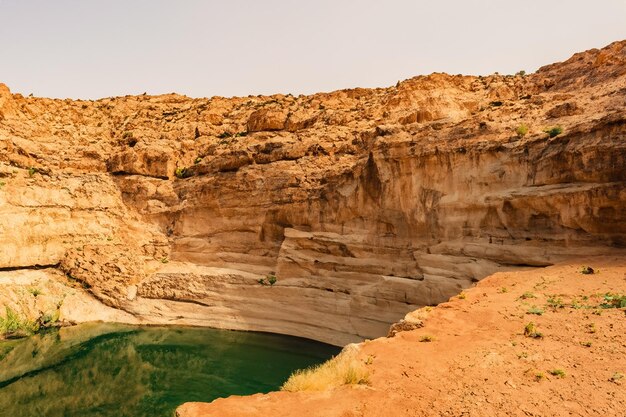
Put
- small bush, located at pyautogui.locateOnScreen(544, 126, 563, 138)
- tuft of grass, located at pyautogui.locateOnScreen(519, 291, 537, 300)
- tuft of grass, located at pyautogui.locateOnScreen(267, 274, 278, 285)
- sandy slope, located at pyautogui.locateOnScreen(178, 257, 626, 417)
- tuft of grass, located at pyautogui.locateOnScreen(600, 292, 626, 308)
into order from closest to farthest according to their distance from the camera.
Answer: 1. sandy slope, located at pyautogui.locateOnScreen(178, 257, 626, 417)
2. tuft of grass, located at pyautogui.locateOnScreen(600, 292, 626, 308)
3. tuft of grass, located at pyautogui.locateOnScreen(519, 291, 537, 300)
4. small bush, located at pyautogui.locateOnScreen(544, 126, 563, 138)
5. tuft of grass, located at pyautogui.locateOnScreen(267, 274, 278, 285)

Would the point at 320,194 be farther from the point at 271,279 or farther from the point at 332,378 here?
the point at 332,378

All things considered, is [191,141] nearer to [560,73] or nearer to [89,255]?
[89,255]

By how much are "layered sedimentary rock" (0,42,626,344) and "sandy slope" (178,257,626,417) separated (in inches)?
237

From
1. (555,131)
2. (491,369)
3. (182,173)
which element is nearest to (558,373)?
(491,369)

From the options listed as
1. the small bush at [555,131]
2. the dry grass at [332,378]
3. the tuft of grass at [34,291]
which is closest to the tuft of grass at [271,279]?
the tuft of grass at [34,291]

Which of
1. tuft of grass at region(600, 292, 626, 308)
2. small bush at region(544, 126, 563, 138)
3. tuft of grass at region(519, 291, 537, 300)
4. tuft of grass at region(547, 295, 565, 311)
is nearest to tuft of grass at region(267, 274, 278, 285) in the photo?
tuft of grass at region(519, 291, 537, 300)

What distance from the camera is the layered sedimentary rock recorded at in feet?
55.1

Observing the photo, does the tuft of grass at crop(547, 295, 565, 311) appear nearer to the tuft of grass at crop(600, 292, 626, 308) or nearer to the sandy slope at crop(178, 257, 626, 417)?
the sandy slope at crop(178, 257, 626, 417)

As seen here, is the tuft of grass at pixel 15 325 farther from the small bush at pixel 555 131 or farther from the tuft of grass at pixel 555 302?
the small bush at pixel 555 131

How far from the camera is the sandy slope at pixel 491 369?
21.8 feet

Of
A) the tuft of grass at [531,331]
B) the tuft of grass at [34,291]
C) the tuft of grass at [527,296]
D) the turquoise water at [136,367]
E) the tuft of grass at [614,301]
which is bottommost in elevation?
the turquoise water at [136,367]

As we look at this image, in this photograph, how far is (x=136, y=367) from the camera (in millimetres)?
19125

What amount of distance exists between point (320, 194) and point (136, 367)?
13.5 metres

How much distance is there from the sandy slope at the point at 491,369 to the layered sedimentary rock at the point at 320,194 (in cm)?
602
